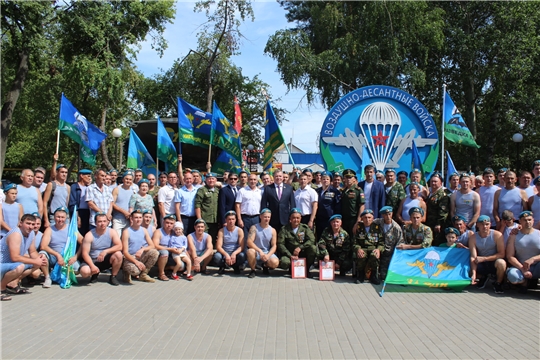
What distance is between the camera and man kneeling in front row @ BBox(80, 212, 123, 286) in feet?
24.3

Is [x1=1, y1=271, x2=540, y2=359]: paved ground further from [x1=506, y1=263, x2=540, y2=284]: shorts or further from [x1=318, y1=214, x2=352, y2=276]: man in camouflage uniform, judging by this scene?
[x1=318, y1=214, x2=352, y2=276]: man in camouflage uniform

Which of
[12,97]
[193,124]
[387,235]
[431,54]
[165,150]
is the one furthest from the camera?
[431,54]

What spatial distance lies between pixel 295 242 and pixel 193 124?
14.0 feet

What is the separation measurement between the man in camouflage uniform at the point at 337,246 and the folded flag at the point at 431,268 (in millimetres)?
964

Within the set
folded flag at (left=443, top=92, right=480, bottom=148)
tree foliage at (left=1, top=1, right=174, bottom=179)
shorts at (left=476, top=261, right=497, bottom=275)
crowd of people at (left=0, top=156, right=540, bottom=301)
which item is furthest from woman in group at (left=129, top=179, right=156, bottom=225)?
tree foliage at (left=1, top=1, right=174, bottom=179)

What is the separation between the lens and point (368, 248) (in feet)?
25.6

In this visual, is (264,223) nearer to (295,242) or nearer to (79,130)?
(295,242)

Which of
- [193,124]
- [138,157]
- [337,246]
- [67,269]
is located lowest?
[67,269]

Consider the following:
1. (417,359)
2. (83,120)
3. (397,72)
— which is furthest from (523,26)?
(417,359)

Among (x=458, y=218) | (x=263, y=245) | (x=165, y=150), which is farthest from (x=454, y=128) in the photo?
(x=165, y=150)

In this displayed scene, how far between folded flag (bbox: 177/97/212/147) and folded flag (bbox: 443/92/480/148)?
19.0ft

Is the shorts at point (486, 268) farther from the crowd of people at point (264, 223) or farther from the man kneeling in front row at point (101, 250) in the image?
the man kneeling in front row at point (101, 250)

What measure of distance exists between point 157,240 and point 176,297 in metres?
1.55

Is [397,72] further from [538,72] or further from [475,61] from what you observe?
[538,72]
